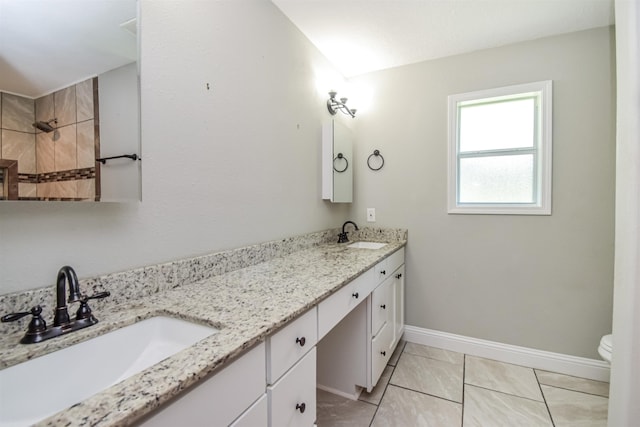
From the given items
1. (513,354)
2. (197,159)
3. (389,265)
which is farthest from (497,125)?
(197,159)

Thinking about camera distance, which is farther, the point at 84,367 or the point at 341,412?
the point at 341,412

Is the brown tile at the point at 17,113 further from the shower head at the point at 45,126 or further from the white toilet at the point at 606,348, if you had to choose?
the white toilet at the point at 606,348

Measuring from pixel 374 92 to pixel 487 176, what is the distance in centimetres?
119

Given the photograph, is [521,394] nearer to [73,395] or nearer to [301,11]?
[73,395]

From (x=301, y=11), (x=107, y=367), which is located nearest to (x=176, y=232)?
(x=107, y=367)

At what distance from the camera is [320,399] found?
1710mm

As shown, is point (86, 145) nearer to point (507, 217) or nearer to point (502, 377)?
point (507, 217)

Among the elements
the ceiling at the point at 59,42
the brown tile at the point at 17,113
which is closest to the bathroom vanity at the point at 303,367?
the brown tile at the point at 17,113

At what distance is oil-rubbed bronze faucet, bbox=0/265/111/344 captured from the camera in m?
0.67

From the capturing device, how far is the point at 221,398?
63 centimetres

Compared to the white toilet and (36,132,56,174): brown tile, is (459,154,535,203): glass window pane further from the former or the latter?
(36,132,56,174): brown tile

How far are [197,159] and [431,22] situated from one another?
5.70ft

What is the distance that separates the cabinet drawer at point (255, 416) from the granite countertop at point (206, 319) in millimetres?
175

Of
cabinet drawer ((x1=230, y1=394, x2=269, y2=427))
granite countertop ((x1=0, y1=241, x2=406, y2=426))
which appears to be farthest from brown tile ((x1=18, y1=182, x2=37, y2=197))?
cabinet drawer ((x1=230, y1=394, x2=269, y2=427))
